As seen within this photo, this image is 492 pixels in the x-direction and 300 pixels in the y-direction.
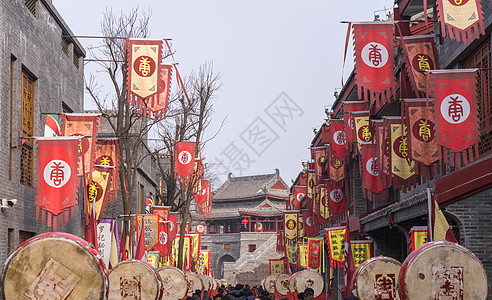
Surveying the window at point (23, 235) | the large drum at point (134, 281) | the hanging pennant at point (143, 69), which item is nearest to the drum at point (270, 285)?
the hanging pennant at point (143, 69)

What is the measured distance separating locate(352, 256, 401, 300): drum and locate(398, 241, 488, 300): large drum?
3.90m

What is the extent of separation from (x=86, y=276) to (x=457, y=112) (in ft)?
23.4

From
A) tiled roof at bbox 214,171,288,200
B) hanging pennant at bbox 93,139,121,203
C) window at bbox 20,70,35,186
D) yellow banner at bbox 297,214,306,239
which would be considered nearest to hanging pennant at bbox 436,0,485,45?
window at bbox 20,70,35,186

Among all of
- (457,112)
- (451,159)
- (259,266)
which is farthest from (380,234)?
(259,266)

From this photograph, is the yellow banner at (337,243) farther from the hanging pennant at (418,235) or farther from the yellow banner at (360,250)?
the hanging pennant at (418,235)

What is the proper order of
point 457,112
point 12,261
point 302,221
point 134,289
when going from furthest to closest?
point 302,221 → point 134,289 → point 457,112 → point 12,261

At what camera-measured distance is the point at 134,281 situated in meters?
13.4

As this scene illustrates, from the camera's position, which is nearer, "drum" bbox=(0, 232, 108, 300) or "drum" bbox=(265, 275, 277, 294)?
"drum" bbox=(0, 232, 108, 300)

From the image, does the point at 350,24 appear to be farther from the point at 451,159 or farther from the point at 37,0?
the point at 37,0

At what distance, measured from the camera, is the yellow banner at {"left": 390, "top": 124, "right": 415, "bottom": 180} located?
15.4 meters

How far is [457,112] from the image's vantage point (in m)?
12.1

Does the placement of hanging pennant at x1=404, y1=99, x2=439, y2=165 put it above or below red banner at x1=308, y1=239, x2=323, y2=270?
above

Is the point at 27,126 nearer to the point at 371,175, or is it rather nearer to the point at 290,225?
the point at 371,175

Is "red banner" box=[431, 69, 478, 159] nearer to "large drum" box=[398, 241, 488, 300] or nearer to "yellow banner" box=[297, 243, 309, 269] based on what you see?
"large drum" box=[398, 241, 488, 300]
